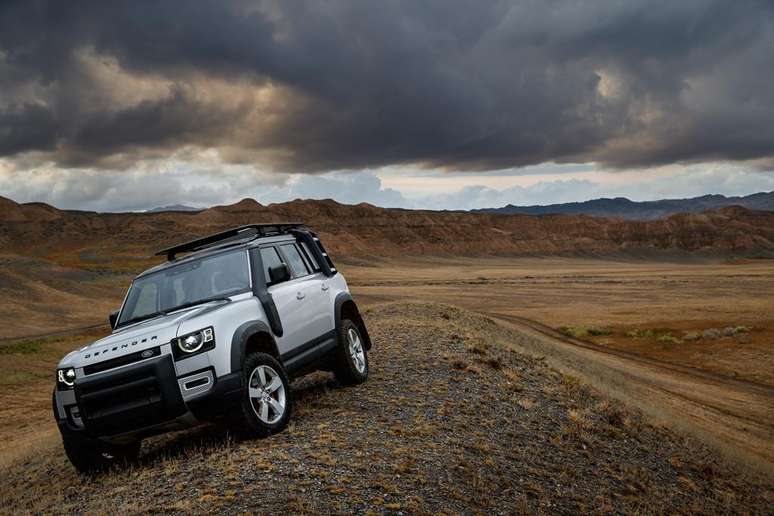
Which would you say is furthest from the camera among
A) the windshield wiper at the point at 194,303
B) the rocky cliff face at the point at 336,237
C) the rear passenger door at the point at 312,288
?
the rocky cliff face at the point at 336,237

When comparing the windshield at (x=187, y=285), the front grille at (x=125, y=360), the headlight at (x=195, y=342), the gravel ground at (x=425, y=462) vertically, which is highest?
the windshield at (x=187, y=285)

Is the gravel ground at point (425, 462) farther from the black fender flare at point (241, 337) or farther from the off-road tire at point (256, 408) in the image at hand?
the black fender flare at point (241, 337)

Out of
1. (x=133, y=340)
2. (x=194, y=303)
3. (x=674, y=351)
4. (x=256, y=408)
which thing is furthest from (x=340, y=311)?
(x=674, y=351)

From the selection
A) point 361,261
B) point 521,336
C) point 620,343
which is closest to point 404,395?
point 521,336

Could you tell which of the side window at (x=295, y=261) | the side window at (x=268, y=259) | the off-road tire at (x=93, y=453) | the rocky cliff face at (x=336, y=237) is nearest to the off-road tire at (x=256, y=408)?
the side window at (x=268, y=259)

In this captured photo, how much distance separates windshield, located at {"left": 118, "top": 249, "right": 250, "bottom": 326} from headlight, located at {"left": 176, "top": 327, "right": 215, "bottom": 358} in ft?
3.67

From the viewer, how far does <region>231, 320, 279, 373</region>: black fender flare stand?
645 cm

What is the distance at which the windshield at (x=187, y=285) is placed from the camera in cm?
757

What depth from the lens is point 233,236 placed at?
8.84 metres

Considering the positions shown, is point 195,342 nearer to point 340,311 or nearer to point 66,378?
point 66,378

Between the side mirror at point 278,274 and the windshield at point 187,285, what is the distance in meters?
0.30

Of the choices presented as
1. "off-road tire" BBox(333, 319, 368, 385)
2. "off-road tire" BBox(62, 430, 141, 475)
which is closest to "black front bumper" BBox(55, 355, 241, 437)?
"off-road tire" BBox(62, 430, 141, 475)

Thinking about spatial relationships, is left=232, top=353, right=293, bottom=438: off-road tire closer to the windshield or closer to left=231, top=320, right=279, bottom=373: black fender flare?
left=231, top=320, right=279, bottom=373: black fender flare

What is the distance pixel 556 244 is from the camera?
198375 millimetres
